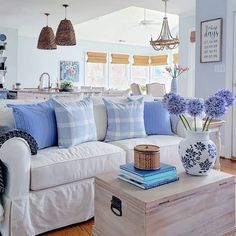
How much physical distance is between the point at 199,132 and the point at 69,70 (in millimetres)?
8248

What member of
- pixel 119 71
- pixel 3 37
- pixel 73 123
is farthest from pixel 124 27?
pixel 73 123

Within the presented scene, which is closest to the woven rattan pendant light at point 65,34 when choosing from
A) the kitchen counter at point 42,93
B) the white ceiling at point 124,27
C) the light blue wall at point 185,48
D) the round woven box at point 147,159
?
the kitchen counter at point 42,93

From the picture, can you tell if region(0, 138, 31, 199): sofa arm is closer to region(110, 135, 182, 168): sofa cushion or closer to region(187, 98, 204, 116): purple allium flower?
region(110, 135, 182, 168): sofa cushion

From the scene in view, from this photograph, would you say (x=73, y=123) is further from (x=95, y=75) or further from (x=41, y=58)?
(x=95, y=75)

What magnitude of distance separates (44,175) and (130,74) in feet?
30.2

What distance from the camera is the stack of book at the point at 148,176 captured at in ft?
5.45

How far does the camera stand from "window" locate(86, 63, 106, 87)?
10180mm

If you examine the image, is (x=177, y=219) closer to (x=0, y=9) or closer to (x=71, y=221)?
(x=71, y=221)

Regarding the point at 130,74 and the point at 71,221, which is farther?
the point at 130,74

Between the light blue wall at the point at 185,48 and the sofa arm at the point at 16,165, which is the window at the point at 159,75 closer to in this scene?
the light blue wall at the point at 185,48

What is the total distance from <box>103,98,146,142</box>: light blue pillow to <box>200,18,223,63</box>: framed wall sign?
1.88 m

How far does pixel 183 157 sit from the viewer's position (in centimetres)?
186

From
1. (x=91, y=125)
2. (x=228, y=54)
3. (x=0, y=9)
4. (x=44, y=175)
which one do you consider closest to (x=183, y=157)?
(x=44, y=175)

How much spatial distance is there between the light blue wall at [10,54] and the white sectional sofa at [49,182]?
543cm
